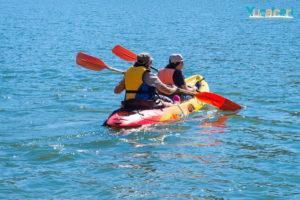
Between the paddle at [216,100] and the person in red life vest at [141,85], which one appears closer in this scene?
the person in red life vest at [141,85]

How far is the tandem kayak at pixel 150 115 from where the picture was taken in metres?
11.5

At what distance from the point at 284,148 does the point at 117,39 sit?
80.5 ft

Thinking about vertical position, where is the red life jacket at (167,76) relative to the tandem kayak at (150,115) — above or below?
above

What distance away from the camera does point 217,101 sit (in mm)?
13703

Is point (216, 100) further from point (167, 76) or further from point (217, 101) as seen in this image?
point (167, 76)

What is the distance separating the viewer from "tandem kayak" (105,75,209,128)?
452 inches

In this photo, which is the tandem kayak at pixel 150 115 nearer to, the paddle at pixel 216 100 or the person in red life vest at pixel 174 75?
the paddle at pixel 216 100

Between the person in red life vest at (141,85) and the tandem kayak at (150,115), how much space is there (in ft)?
0.56

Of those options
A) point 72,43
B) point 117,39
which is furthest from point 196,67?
point 117,39

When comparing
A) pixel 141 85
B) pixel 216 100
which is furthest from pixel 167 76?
pixel 141 85

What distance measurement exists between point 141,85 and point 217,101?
2.32m

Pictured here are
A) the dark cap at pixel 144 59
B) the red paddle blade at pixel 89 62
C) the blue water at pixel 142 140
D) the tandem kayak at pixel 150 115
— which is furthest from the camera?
the red paddle blade at pixel 89 62

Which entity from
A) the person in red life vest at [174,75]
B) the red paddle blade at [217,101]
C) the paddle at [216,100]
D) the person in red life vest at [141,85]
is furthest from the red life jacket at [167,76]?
the person in red life vest at [141,85]

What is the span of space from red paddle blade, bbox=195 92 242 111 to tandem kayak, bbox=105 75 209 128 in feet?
1.16
